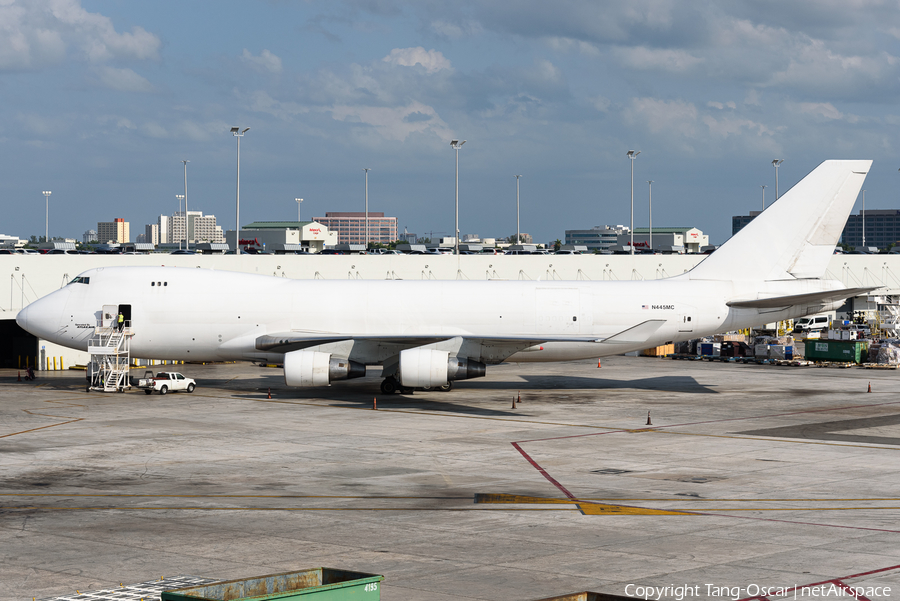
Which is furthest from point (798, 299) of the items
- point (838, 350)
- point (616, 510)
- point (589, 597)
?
point (589, 597)

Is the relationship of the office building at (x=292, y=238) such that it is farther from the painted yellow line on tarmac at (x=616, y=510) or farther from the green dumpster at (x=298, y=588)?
the green dumpster at (x=298, y=588)

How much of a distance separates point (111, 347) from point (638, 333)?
26.2 meters

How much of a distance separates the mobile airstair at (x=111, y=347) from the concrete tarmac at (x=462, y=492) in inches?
63.1

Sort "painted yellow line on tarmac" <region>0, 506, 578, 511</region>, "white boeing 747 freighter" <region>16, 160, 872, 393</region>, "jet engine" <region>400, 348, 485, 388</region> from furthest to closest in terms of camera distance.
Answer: "white boeing 747 freighter" <region>16, 160, 872, 393</region>
"jet engine" <region>400, 348, 485, 388</region>
"painted yellow line on tarmac" <region>0, 506, 578, 511</region>

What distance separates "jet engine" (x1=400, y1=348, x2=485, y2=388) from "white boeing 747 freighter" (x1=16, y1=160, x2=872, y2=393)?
1.21 m

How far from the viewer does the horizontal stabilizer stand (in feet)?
145

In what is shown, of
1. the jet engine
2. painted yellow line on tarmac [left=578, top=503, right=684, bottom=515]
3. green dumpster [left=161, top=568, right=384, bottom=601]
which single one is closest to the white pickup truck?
the jet engine

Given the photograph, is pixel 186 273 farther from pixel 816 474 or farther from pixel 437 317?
pixel 816 474

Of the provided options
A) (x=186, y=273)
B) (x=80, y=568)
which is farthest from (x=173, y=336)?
(x=80, y=568)

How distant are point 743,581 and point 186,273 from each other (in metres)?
36.9

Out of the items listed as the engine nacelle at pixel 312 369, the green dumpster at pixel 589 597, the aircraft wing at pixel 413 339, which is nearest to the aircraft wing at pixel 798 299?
the aircraft wing at pixel 413 339

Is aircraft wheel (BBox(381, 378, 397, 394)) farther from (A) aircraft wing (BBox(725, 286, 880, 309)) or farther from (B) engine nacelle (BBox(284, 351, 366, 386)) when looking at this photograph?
(A) aircraft wing (BBox(725, 286, 880, 309))

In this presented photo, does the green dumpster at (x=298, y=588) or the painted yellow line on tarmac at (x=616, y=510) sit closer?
the green dumpster at (x=298, y=588)

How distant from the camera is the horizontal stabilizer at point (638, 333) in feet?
145
